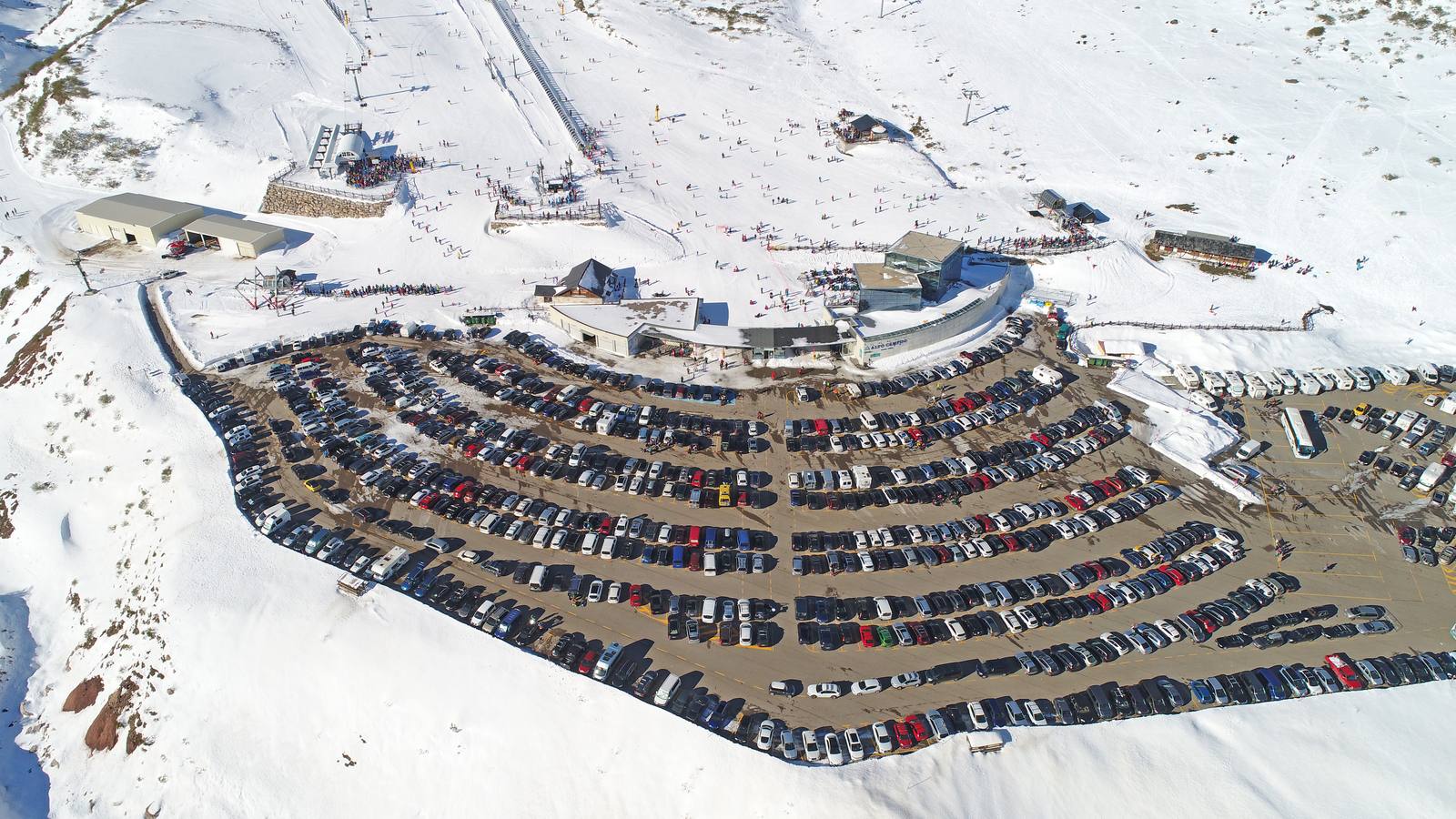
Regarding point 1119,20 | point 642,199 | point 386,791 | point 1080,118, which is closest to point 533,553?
point 386,791

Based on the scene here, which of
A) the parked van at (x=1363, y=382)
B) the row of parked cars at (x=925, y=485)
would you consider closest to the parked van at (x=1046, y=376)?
the row of parked cars at (x=925, y=485)

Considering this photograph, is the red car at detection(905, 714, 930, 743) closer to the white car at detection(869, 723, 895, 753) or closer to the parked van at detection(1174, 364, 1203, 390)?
the white car at detection(869, 723, 895, 753)

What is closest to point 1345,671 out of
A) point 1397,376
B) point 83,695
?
point 1397,376

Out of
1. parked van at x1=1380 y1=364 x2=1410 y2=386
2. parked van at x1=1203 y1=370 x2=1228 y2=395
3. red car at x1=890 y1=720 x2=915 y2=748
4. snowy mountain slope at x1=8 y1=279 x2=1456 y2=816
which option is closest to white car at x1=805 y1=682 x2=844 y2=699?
red car at x1=890 y1=720 x2=915 y2=748

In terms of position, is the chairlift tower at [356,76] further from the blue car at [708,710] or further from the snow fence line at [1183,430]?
the snow fence line at [1183,430]

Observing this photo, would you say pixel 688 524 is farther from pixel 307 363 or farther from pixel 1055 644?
pixel 307 363

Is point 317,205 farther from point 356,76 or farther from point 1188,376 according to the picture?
point 1188,376
